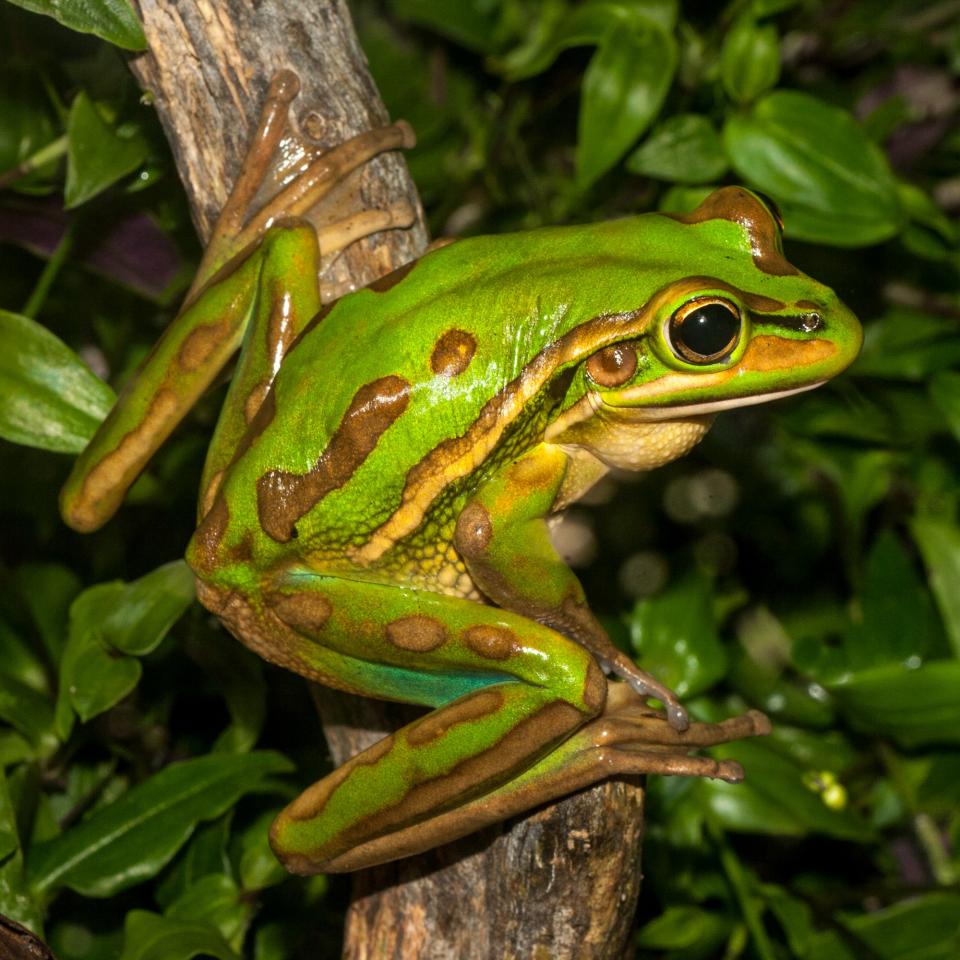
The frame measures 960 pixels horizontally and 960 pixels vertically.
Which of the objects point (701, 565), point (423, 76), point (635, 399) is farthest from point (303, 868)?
point (423, 76)

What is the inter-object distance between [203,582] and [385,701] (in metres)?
0.37

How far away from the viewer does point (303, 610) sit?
5.92ft

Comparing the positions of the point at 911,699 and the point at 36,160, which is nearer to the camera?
the point at 36,160

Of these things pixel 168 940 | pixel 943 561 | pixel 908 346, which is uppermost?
pixel 168 940

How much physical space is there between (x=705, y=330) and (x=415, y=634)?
614 millimetres

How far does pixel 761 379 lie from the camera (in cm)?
171

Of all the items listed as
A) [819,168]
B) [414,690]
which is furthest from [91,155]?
[819,168]

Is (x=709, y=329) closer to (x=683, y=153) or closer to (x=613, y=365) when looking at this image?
(x=613, y=365)

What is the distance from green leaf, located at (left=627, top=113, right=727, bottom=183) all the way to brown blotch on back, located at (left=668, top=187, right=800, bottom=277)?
76cm

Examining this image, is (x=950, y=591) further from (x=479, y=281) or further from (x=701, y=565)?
(x=479, y=281)

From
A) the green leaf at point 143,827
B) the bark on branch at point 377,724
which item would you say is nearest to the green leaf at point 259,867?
the green leaf at point 143,827

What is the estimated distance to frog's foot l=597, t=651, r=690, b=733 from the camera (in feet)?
6.15

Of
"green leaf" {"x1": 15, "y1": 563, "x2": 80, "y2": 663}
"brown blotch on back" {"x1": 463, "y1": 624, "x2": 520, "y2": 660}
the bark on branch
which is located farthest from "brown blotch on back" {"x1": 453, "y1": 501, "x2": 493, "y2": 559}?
"green leaf" {"x1": 15, "y1": 563, "x2": 80, "y2": 663}

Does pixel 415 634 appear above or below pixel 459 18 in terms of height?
below
